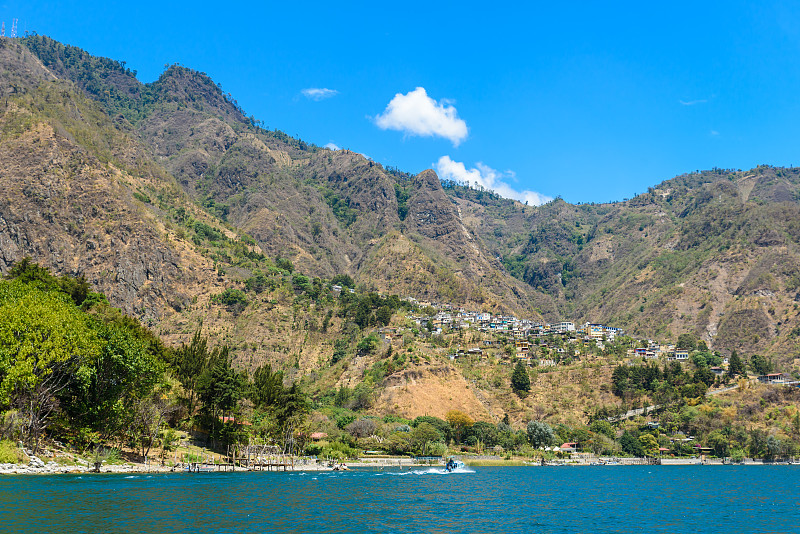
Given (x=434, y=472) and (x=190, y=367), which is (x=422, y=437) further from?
(x=190, y=367)

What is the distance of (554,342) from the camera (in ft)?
614

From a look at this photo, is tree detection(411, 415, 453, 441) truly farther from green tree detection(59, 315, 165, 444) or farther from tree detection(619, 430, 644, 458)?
green tree detection(59, 315, 165, 444)

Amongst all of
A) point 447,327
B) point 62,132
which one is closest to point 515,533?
point 447,327

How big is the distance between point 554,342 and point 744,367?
49.5 metres

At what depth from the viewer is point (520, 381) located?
14588cm

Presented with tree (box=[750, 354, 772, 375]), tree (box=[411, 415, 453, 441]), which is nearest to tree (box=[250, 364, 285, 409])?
tree (box=[411, 415, 453, 441])

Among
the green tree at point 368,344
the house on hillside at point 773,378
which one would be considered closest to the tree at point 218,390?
the green tree at point 368,344

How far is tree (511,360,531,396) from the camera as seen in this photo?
145875mm

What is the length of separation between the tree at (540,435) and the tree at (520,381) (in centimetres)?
1632

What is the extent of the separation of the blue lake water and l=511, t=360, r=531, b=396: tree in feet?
209

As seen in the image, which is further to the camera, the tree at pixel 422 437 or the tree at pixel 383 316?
the tree at pixel 383 316

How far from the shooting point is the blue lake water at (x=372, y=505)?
3891 cm

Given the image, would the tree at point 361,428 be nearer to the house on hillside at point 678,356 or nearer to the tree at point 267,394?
the tree at point 267,394

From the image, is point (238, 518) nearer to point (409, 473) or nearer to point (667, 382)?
point (409, 473)
